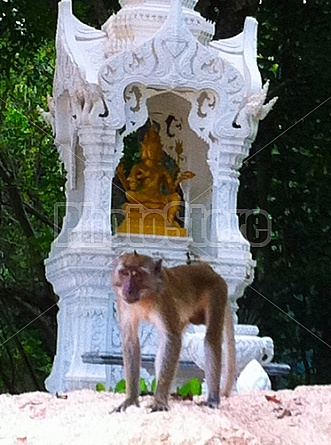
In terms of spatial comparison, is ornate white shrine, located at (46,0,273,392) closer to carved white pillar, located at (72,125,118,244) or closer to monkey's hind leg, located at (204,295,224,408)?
carved white pillar, located at (72,125,118,244)

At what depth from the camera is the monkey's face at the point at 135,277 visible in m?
3.98

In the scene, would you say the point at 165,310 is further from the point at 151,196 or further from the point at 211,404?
the point at 151,196

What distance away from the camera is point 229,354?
4711 mm

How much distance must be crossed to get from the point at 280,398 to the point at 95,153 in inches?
171

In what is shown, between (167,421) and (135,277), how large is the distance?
22.0 inches

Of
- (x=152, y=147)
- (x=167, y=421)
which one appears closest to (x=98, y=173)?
(x=152, y=147)

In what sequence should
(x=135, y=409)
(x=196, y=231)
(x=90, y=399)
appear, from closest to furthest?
(x=135, y=409)
(x=90, y=399)
(x=196, y=231)

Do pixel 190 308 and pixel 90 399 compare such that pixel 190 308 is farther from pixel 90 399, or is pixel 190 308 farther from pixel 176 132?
pixel 176 132

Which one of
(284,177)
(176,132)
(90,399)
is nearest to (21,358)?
(284,177)

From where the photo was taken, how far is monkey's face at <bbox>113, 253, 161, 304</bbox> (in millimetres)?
3981

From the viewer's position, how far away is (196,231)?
942cm

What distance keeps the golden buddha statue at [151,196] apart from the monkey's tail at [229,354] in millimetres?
4081

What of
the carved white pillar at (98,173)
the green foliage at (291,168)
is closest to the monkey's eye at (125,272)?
the carved white pillar at (98,173)

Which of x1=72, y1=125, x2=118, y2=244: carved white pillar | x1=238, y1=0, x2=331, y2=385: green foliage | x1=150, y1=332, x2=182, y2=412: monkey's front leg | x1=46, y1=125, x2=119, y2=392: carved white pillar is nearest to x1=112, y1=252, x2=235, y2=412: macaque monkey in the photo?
x1=150, y1=332, x2=182, y2=412: monkey's front leg
